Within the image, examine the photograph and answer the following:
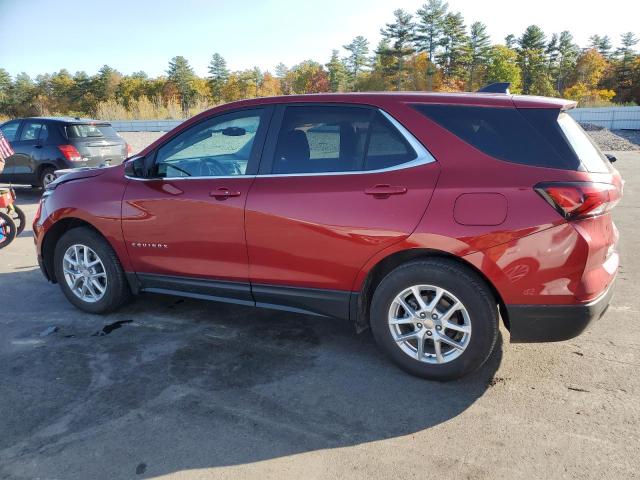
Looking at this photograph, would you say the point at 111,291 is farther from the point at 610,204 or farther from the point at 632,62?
the point at 632,62

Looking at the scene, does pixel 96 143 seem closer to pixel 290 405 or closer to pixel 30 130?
pixel 30 130

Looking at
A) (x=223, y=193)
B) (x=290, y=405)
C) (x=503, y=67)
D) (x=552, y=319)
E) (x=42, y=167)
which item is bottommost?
(x=290, y=405)

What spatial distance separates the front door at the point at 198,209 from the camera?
3852mm

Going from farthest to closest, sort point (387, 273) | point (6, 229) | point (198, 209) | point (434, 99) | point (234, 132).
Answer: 1. point (6, 229)
2. point (234, 132)
3. point (198, 209)
4. point (387, 273)
5. point (434, 99)

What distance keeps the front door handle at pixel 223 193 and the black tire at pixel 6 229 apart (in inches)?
192

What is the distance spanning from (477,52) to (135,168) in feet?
258

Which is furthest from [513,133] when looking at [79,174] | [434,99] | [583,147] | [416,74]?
[416,74]

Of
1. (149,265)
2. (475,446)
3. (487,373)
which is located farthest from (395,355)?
(149,265)

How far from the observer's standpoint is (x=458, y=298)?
3.17 meters

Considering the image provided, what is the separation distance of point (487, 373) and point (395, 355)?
63 centimetres

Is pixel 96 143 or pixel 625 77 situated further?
pixel 625 77

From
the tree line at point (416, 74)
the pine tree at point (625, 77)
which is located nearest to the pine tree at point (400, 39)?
the tree line at point (416, 74)

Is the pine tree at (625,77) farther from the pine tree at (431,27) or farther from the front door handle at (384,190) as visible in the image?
the front door handle at (384,190)

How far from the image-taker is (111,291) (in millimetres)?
4508
